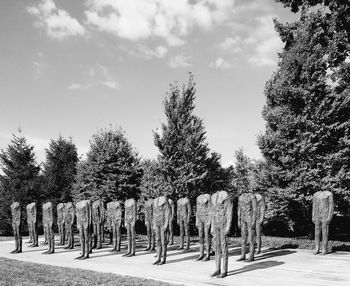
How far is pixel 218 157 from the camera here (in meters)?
25.3

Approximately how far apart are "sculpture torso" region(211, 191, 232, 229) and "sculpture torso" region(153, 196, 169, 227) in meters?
2.91

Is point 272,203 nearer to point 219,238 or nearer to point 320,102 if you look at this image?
point 320,102

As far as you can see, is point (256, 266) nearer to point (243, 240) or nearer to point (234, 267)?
point (234, 267)

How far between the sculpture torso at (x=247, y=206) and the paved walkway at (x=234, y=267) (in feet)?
4.86

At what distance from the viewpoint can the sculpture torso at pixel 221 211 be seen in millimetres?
10641

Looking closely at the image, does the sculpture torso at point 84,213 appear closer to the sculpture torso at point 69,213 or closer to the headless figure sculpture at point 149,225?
the sculpture torso at point 69,213

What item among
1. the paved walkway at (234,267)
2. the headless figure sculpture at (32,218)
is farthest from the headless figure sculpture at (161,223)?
the headless figure sculpture at (32,218)

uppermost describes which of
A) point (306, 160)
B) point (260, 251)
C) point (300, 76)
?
point (300, 76)

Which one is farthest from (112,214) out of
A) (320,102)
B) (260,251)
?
(320,102)

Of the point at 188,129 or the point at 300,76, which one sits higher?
the point at 300,76

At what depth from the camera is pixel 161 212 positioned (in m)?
13.5

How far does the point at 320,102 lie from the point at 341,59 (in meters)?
2.60

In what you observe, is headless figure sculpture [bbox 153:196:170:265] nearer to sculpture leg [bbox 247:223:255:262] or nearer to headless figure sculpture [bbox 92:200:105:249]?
sculpture leg [bbox 247:223:255:262]

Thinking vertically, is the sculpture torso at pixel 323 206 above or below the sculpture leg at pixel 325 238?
above
